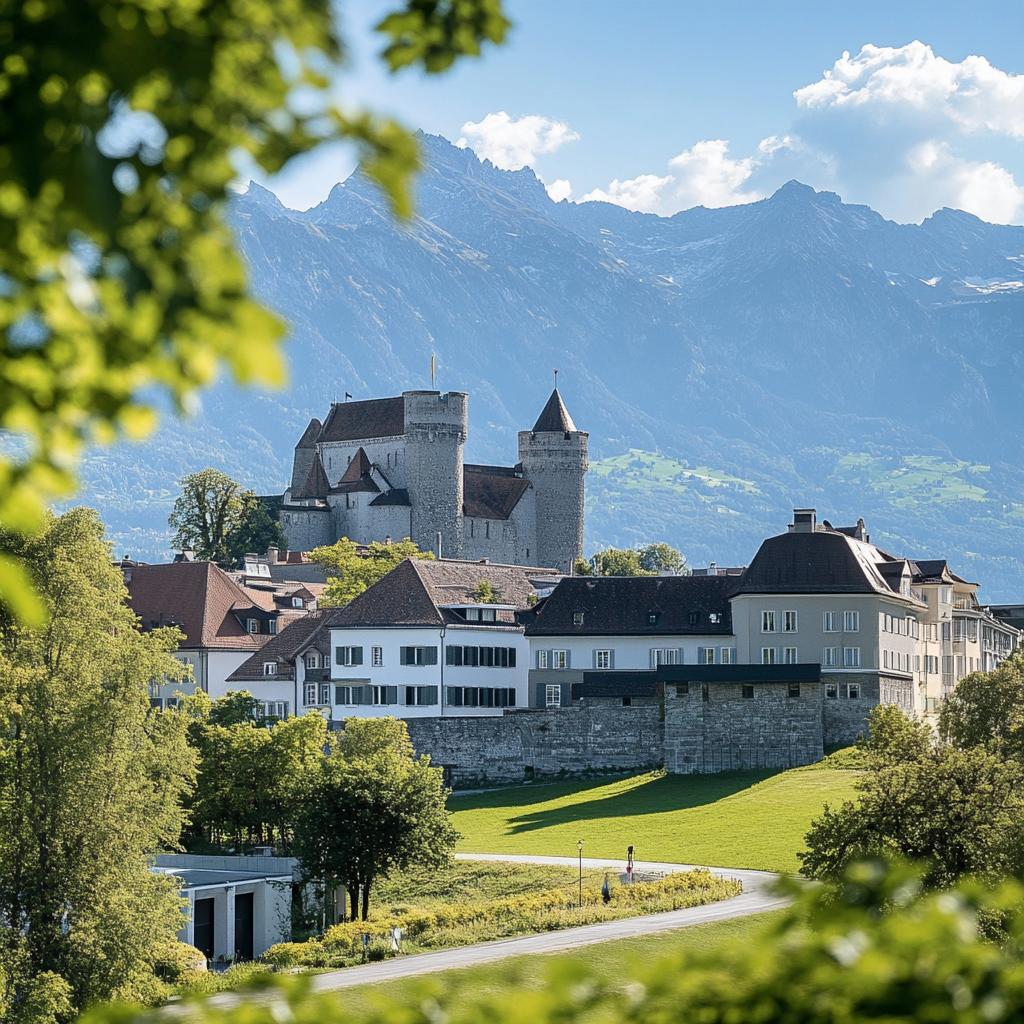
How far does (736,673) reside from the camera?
2813 inches

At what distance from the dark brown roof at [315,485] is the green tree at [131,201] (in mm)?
153588

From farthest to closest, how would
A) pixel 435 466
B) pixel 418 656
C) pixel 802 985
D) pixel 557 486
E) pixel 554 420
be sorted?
pixel 554 420 < pixel 557 486 < pixel 435 466 < pixel 418 656 < pixel 802 985

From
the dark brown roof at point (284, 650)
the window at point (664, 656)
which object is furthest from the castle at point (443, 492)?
the window at point (664, 656)

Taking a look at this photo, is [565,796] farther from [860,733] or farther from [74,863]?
[74,863]

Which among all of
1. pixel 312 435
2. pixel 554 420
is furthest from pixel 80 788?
pixel 312 435

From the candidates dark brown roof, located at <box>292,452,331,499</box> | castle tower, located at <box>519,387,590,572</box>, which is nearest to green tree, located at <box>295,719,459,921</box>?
castle tower, located at <box>519,387,590,572</box>

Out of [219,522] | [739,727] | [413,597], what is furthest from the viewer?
[219,522]

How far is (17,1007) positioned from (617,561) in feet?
411

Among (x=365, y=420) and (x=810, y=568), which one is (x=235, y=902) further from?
(x=365, y=420)

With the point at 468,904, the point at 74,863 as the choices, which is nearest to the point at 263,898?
the point at 468,904

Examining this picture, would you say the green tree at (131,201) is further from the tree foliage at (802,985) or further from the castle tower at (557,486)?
the castle tower at (557,486)

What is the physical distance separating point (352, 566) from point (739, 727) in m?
41.2

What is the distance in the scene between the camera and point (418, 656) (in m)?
80.5

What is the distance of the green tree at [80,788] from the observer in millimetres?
36500
